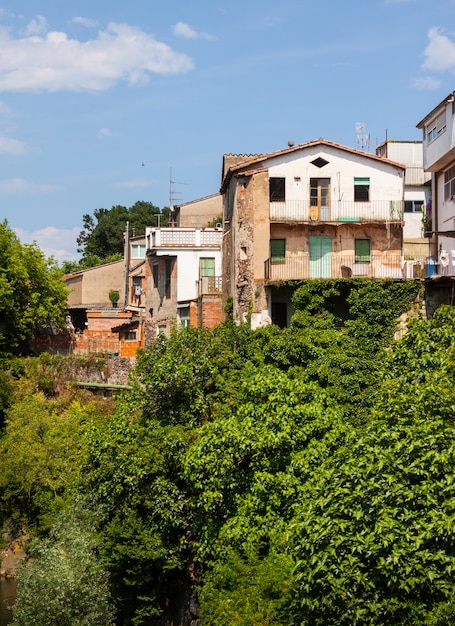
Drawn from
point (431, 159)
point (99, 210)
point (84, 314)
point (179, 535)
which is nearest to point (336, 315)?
point (431, 159)

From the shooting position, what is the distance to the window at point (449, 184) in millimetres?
40562

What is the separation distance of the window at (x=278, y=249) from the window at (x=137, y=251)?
28563 millimetres

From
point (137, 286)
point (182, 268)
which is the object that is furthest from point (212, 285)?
point (137, 286)

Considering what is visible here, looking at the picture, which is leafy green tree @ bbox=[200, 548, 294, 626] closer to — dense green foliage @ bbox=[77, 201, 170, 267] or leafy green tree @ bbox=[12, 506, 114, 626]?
leafy green tree @ bbox=[12, 506, 114, 626]

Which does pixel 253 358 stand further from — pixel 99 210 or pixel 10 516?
pixel 99 210

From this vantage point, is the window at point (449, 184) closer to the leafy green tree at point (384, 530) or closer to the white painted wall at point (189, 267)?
the white painted wall at point (189, 267)

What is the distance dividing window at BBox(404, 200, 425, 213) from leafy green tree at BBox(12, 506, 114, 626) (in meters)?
26.1

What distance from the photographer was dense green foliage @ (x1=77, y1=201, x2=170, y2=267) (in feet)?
339

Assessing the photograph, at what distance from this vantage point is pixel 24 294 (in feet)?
173

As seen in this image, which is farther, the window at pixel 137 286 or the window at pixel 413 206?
the window at pixel 137 286

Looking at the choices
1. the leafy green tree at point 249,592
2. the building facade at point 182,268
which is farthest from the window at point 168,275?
the leafy green tree at point 249,592

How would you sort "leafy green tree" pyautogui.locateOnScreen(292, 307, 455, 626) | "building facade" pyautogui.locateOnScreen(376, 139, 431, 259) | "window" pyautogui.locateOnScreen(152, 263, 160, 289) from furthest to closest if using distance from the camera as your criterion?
"window" pyautogui.locateOnScreen(152, 263, 160, 289) < "building facade" pyautogui.locateOnScreen(376, 139, 431, 259) < "leafy green tree" pyautogui.locateOnScreen(292, 307, 455, 626)

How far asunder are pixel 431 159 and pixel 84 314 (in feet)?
100

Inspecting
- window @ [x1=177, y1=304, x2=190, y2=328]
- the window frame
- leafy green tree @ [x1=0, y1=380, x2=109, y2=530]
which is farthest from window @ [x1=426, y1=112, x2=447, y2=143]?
the window frame
